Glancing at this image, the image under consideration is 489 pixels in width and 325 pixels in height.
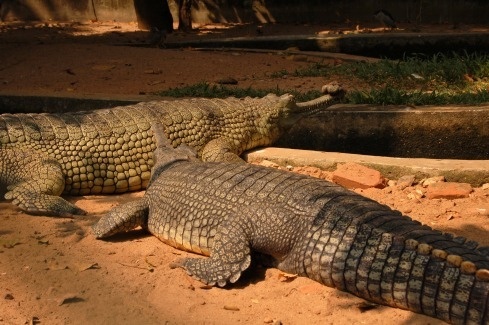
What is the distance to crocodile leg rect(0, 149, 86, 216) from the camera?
571 cm

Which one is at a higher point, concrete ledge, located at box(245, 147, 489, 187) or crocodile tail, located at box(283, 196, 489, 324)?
crocodile tail, located at box(283, 196, 489, 324)

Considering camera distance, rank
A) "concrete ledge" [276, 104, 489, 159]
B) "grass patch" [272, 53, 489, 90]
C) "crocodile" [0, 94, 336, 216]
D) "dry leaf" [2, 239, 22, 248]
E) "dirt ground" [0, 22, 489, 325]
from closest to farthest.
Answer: "dirt ground" [0, 22, 489, 325]
"dry leaf" [2, 239, 22, 248]
"crocodile" [0, 94, 336, 216]
"concrete ledge" [276, 104, 489, 159]
"grass patch" [272, 53, 489, 90]

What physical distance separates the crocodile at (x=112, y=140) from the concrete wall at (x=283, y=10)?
9700 millimetres

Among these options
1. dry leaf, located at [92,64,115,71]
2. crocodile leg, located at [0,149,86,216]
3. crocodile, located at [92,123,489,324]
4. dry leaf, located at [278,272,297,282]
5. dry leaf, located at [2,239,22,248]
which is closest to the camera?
crocodile, located at [92,123,489,324]

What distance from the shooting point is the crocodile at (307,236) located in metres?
3.55

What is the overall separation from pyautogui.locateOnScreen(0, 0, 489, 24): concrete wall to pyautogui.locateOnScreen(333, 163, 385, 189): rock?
36.3 ft

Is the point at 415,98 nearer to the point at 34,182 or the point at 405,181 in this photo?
the point at 405,181

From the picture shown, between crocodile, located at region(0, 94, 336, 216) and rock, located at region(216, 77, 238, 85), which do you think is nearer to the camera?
crocodile, located at region(0, 94, 336, 216)

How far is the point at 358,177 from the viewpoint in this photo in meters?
5.91

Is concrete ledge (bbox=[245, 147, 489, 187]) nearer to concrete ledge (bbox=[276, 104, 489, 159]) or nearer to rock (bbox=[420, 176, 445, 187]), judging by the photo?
rock (bbox=[420, 176, 445, 187])

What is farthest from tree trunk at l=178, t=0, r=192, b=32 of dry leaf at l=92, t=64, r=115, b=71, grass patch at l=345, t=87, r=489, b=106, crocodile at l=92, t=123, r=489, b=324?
crocodile at l=92, t=123, r=489, b=324

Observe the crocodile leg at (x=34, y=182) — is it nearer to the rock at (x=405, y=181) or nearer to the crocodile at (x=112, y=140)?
the crocodile at (x=112, y=140)

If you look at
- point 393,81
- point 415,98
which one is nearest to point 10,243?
point 415,98

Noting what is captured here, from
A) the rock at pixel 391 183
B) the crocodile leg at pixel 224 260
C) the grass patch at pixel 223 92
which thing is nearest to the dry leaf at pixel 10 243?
the crocodile leg at pixel 224 260
